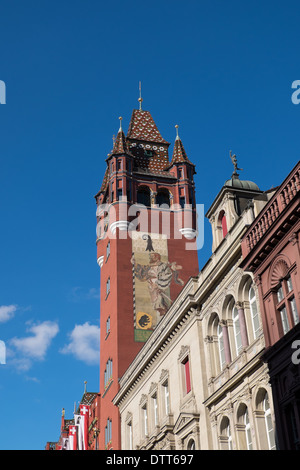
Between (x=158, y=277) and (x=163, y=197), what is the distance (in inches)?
433

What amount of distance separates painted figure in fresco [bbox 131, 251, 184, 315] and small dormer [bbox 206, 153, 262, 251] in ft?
70.9

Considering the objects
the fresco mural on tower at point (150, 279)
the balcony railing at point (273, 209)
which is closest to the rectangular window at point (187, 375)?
the balcony railing at point (273, 209)

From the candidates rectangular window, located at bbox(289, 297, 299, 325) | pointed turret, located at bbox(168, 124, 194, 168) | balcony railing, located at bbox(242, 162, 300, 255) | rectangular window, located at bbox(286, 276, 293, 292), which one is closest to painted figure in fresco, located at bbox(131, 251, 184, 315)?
pointed turret, located at bbox(168, 124, 194, 168)

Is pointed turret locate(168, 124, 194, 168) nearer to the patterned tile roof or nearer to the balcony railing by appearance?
the patterned tile roof

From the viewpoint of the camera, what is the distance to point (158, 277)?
190ft

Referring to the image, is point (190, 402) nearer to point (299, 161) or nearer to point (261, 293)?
point (261, 293)

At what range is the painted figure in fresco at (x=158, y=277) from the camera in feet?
185

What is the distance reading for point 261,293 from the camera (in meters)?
26.4

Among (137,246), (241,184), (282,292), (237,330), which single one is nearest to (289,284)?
(282,292)

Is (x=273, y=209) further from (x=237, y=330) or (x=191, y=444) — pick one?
(x=191, y=444)

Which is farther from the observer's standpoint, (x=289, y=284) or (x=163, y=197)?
(x=163, y=197)

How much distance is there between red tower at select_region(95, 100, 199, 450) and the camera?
179 ft

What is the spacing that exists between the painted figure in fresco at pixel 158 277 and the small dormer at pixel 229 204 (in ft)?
70.9
